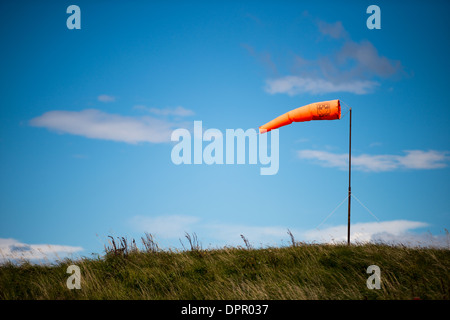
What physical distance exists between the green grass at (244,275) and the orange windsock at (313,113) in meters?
4.24

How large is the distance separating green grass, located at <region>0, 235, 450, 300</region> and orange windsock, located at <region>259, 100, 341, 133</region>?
4241 mm

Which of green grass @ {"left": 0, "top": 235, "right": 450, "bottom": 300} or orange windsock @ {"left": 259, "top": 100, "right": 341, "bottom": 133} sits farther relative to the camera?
orange windsock @ {"left": 259, "top": 100, "right": 341, "bottom": 133}

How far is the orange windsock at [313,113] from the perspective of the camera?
37.0ft

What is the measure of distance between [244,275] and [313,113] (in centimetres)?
578

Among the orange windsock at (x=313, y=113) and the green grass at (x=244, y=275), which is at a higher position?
the orange windsock at (x=313, y=113)

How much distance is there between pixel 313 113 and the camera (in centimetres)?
1150

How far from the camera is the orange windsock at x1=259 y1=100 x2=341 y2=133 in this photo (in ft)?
37.0

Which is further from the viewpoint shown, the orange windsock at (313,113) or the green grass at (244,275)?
the orange windsock at (313,113)

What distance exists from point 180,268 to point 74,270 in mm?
3242

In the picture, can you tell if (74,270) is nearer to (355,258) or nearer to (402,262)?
(355,258)

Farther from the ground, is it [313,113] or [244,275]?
[313,113]
